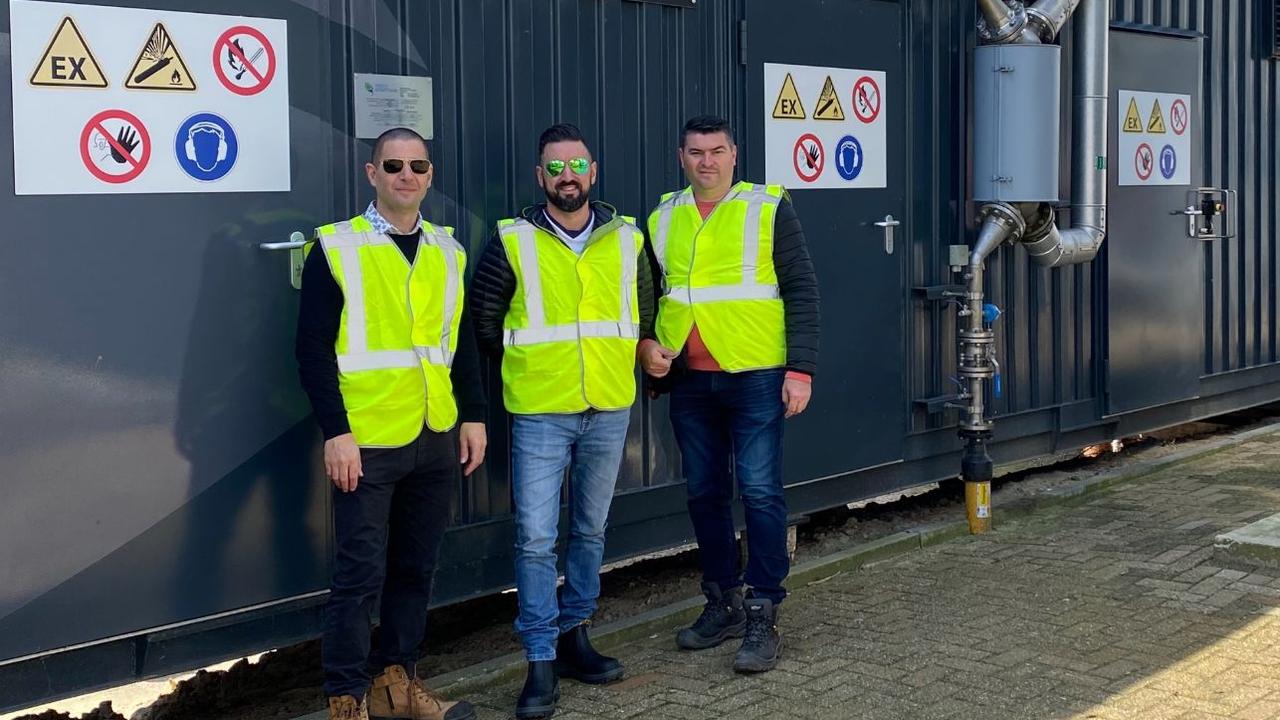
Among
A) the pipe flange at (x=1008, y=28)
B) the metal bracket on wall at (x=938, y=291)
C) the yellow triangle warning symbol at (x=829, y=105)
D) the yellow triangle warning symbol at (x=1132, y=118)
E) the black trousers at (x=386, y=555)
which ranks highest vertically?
the pipe flange at (x=1008, y=28)

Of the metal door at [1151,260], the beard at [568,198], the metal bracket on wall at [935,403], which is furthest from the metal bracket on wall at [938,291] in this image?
the beard at [568,198]

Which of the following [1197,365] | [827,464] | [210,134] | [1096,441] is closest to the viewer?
[210,134]

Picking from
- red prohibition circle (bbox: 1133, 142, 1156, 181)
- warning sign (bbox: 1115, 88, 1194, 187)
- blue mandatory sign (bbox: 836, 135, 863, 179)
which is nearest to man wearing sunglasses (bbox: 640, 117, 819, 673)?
blue mandatory sign (bbox: 836, 135, 863, 179)

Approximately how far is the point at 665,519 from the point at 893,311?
1.63m

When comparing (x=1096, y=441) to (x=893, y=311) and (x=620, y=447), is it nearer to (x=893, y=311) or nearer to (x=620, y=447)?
(x=893, y=311)

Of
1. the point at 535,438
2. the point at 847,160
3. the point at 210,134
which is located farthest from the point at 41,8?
the point at 847,160

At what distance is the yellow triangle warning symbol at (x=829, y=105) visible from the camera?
20.6ft

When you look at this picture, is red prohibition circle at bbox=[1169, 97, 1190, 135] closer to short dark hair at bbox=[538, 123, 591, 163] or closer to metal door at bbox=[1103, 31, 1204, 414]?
metal door at bbox=[1103, 31, 1204, 414]

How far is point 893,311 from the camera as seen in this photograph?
6.66m

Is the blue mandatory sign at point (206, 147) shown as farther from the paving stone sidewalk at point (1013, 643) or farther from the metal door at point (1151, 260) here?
the metal door at point (1151, 260)

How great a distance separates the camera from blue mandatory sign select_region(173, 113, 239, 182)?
4.18 meters

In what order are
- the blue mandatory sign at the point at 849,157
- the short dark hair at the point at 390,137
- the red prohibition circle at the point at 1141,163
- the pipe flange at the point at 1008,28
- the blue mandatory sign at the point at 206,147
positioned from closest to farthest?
1. the short dark hair at the point at 390,137
2. the blue mandatory sign at the point at 206,147
3. the blue mandatory sign at the point at 849,157
4. the pipe flange at the point at 1008,28
5. the red prohibition circle at the point at 1141,163

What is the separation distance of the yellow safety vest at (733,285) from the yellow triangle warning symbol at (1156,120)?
4.16 m

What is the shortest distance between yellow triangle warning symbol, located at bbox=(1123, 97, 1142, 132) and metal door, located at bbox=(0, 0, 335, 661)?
506cm
